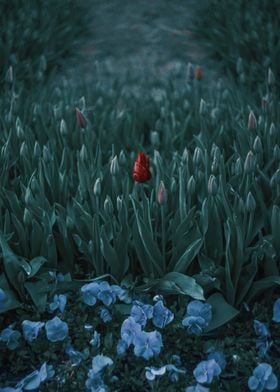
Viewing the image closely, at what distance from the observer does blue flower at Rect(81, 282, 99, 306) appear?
87.6 inches

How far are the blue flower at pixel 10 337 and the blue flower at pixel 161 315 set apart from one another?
1.41 ft

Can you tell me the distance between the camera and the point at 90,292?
7.36 feet

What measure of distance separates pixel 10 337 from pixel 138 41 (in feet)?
10.2

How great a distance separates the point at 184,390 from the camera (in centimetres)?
203

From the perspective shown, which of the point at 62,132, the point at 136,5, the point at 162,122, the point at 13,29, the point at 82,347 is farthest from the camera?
the point at 136,5

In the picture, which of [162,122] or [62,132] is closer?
[62,132]

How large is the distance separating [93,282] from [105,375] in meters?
0.36

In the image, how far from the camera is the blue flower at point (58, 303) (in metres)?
2.25

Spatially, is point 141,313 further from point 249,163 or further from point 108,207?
point 249,163

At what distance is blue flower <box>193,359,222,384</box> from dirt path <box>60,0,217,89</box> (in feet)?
8.68

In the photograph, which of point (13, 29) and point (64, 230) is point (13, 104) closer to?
point (64, 230)

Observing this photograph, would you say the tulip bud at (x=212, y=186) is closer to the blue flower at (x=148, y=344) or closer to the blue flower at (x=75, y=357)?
the blue flower at (x=148, y=344)

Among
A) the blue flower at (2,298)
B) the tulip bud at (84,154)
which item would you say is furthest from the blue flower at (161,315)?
the tulip bud at (84,154)

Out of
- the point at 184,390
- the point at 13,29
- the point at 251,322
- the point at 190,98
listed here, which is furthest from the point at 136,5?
the point at 184,390
